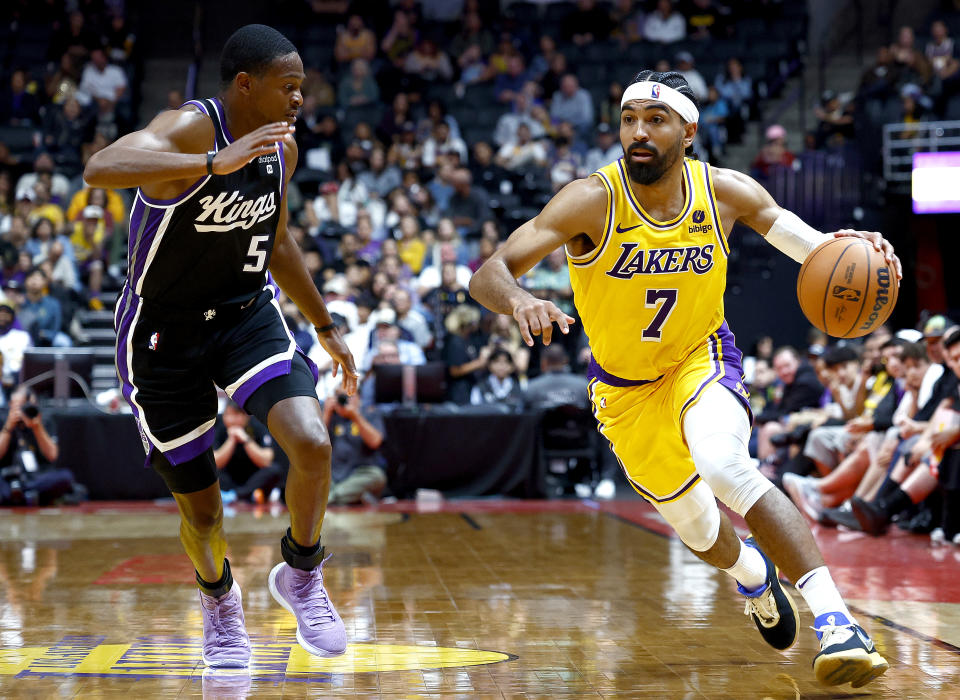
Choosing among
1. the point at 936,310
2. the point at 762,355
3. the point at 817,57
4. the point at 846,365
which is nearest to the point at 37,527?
the point at 846,365

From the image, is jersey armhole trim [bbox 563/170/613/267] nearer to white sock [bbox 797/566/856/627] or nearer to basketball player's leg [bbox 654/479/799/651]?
→ basketball player's leg [bbox 654/479/799/651]

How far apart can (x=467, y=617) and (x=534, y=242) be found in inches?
66.8

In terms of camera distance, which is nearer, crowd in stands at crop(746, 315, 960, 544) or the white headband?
the white headband

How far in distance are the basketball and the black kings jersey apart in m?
1.81

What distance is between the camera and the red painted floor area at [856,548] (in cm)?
546

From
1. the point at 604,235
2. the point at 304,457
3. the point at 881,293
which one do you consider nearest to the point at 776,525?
the point at 881,293

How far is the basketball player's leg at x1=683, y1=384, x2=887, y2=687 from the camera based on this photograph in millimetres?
3193

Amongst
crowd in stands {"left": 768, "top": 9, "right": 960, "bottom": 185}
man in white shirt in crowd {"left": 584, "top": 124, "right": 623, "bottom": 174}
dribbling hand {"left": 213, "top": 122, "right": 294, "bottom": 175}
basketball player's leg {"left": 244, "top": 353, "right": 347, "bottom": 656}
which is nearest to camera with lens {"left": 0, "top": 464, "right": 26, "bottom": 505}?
basketball player's leg {"left": 244, "top": 353, "right": 347, "bottom": 656}

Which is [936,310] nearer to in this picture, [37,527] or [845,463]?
[845,463]

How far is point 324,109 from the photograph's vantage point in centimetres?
1576

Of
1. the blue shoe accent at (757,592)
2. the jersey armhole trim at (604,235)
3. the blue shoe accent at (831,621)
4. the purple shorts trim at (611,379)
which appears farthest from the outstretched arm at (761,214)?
the blue shoe accent at (831,621)

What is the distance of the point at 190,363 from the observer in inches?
144

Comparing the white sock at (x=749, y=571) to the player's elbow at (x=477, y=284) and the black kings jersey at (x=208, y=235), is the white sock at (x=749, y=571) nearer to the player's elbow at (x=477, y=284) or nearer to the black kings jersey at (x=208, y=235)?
the player's elbow at (x=477, y=284)

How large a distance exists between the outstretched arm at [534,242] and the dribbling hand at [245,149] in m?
0.72
